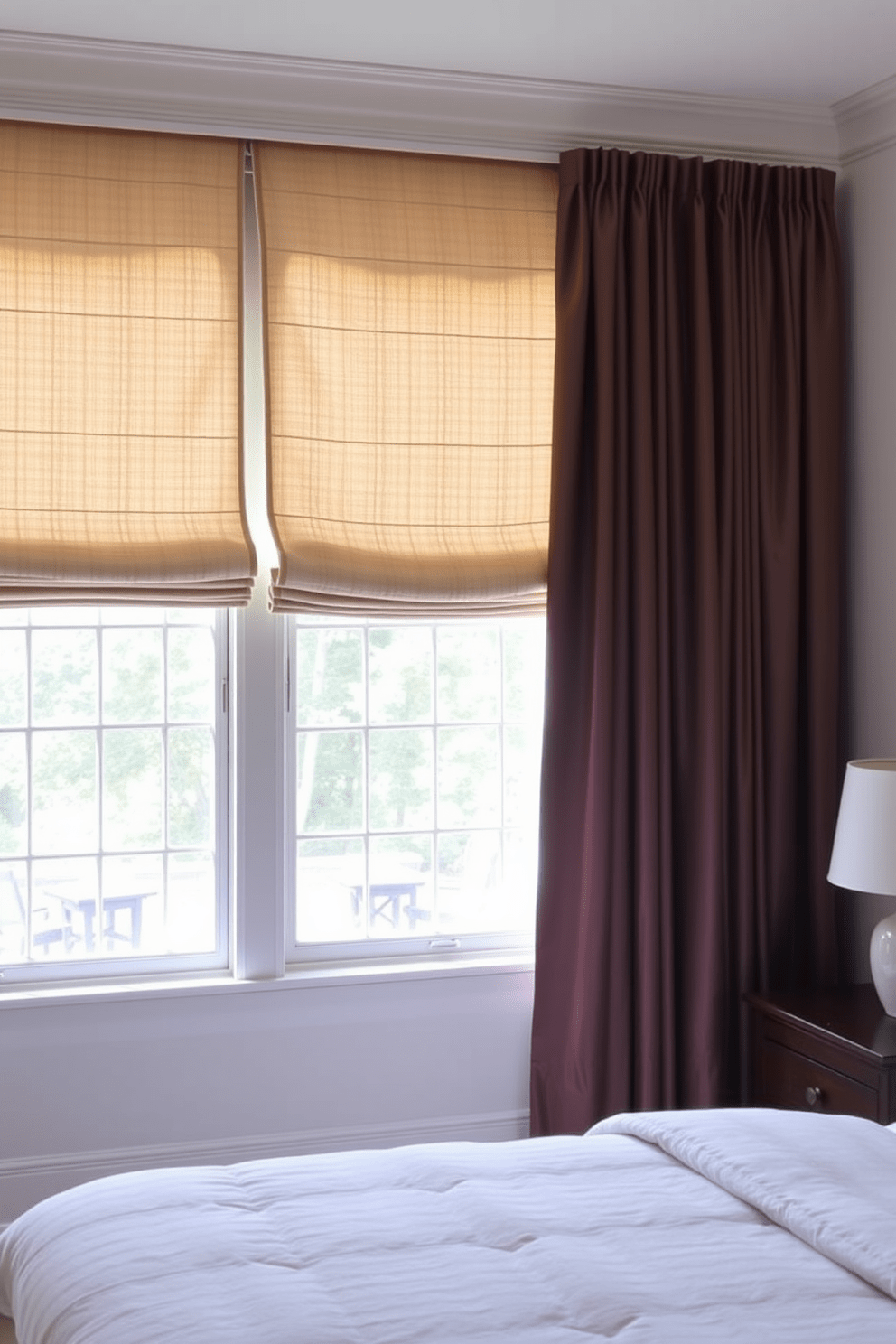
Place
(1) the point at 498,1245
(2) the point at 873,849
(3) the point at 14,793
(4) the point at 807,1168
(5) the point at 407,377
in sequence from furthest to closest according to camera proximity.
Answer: (5) the point at 407,377, (3) the point at 14,793, (2) the point at 873,849, (4) the point at 807,1168, (1) the point at 498,1245

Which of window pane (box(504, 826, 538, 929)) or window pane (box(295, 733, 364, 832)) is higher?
window pane (box(295, 733, 364, 832))

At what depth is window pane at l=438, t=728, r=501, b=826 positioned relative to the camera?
153 inches

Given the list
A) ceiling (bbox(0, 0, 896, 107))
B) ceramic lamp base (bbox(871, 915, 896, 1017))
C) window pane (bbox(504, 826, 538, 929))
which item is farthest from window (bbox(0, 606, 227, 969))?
ceramic lamp base (bbox(871, 915, 896, 1017))

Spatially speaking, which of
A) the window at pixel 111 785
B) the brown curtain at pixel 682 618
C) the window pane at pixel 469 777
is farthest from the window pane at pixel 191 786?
the brown curtain at pixel 682 618

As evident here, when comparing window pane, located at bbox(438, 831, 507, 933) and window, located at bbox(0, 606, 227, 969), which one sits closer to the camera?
window, located at bbox(0, 606, 227, 969)

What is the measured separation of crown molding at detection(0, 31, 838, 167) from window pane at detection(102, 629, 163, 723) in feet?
4.11

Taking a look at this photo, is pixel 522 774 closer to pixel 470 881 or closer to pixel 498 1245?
pixel 470 881

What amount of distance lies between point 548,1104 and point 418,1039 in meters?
0.39

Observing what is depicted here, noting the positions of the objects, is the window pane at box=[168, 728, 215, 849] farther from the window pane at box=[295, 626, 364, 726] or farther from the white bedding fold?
the white bedding fold

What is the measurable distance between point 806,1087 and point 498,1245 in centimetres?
160

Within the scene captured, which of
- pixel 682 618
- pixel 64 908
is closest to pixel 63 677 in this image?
pixel 64 908

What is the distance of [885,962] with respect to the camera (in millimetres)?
3318

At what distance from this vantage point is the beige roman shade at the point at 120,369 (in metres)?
3.42

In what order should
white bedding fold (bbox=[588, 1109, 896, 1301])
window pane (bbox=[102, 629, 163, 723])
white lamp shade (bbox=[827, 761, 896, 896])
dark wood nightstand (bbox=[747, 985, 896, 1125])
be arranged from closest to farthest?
1. white bedding fold (bbox=[588, 1109, 896, 1301])
2. dark wood nightstand (bbox=[747, 985, 896, 1125])
3. white lamp shade (bbox=[827, 761, 896, 896])
4. window pane (bbox=[102, 629, 163, 723])
